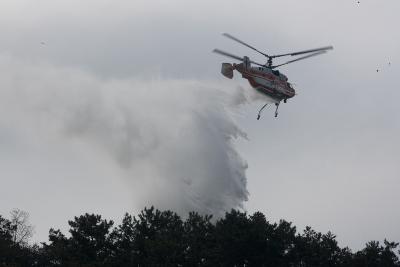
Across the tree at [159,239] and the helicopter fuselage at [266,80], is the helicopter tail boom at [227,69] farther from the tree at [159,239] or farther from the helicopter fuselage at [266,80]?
the tree at [159,239]

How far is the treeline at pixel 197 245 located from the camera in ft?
275

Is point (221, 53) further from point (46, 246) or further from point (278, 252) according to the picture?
point (46, 246)

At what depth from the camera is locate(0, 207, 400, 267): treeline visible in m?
83.9

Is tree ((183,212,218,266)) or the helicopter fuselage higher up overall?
the helicopter fuselage

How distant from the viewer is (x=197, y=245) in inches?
3418

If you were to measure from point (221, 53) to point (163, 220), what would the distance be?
2056 centimetres

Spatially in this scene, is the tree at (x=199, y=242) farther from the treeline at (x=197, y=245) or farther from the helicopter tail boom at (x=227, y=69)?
the helicopter tail boom at (x=227, y=69)

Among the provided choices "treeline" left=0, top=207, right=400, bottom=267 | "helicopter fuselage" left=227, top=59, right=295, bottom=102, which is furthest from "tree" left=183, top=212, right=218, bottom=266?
"helicopter fuselage" left=227, top=59, right=295, bottom=102

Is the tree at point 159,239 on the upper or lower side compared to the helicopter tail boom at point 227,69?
lower

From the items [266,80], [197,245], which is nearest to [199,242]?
[197,245]

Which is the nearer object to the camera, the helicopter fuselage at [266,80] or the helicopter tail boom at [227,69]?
the helicopter fuselage at [266,80]

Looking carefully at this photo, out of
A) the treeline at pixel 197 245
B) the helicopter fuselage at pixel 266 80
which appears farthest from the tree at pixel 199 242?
the helicopter fuselage at pixel 266 80

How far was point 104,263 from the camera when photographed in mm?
84312

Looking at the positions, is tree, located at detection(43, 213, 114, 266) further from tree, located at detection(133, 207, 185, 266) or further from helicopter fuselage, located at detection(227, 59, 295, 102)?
helicopter fuselage, located at detection(227, 59, 295, 102)
